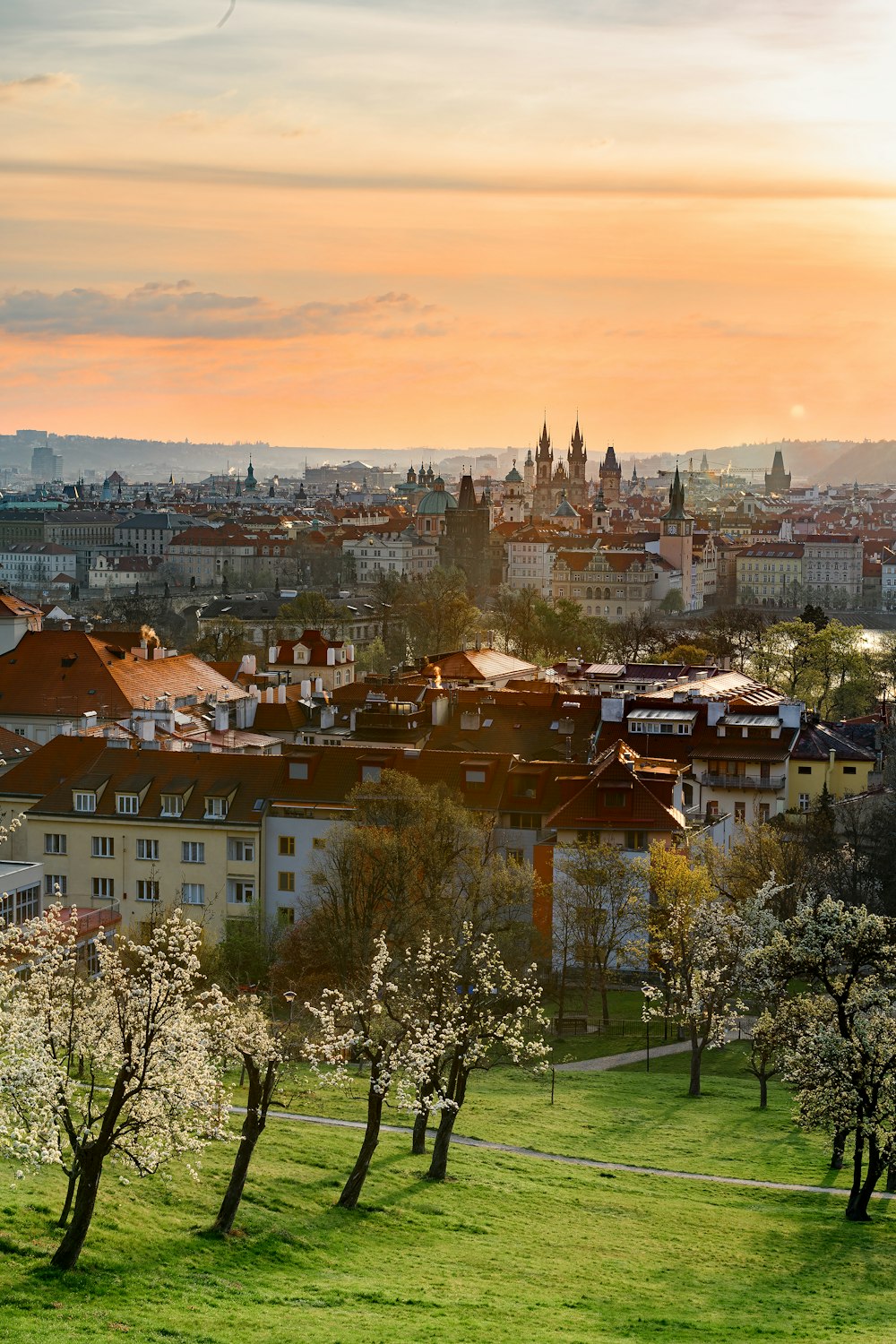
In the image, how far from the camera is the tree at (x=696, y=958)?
36.4 m

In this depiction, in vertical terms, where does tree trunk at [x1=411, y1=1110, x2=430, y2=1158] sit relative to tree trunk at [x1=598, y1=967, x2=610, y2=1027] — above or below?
above

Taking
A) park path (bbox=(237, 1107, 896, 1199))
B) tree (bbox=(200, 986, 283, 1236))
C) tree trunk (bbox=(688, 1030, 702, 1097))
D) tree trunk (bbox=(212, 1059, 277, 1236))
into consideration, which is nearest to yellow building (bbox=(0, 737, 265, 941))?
tree trunk (bbox=(688, 1030, 702, 1097))

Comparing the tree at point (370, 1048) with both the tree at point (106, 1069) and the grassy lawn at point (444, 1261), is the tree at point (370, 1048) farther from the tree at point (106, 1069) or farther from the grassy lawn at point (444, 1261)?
the tree at point (106, 1069)

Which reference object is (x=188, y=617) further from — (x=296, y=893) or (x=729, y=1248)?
(x=729, y=1248)

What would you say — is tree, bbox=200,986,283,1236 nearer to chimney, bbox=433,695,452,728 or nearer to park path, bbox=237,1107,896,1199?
park path, bbox=237,1107,896,1199

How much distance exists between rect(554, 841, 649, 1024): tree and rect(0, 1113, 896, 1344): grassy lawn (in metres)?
14.0

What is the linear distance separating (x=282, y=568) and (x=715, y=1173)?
17157 cm

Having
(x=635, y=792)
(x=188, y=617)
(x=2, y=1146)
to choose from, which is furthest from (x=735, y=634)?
(x=2, y=1146)

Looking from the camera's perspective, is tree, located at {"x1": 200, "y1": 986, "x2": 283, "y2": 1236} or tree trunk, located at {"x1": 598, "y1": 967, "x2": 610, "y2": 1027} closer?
tree, located at {"x1": 200, "y1": 986, "x2": 283, "y2": 1236}

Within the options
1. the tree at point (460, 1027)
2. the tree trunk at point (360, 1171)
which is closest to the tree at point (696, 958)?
the tree at point (460, 1027)

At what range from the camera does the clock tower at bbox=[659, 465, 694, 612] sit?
18275cm

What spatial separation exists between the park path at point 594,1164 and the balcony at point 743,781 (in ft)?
89.8

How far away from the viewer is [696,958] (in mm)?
37250

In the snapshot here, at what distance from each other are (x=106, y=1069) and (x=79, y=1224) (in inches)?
96.0
